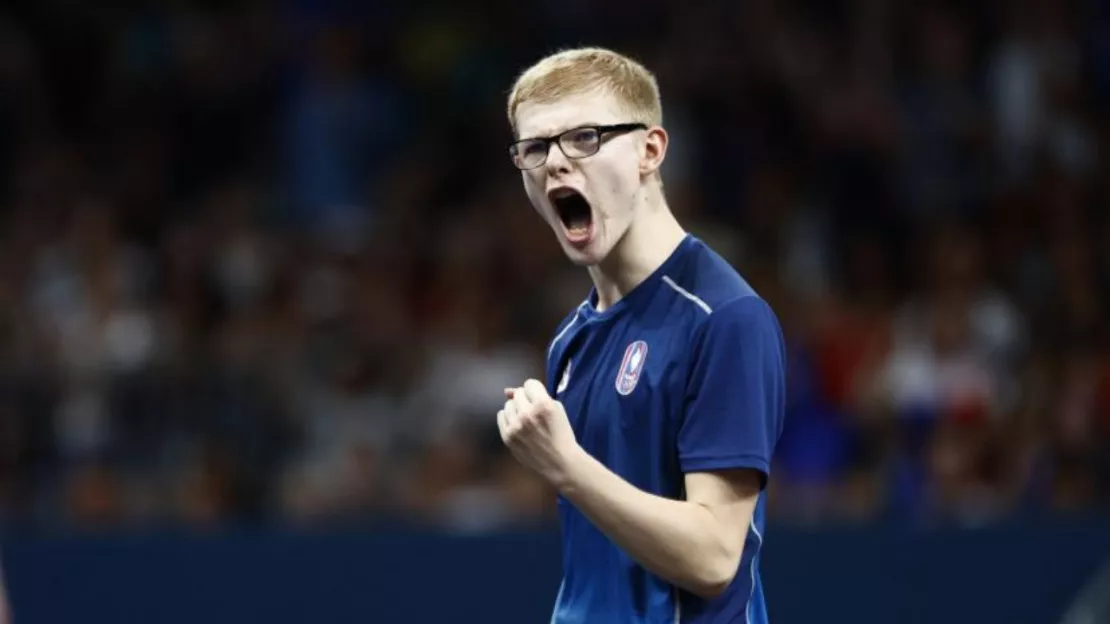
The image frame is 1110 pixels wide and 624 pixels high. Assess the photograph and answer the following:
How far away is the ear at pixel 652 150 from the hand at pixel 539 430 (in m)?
0.50

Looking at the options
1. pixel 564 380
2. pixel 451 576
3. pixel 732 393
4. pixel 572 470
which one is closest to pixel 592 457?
pixel 572 470

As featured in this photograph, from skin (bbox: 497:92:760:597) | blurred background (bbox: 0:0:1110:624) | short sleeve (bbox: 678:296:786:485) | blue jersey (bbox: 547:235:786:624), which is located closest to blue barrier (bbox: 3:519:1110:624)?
blurred background (bbox: 0:0:1110:624)

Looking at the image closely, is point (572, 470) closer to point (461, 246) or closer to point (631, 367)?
point (631, 367)

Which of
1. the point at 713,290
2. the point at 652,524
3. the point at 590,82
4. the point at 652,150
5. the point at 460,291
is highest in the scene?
the point at 590,82

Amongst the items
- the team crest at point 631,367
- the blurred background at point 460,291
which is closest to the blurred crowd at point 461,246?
the blurred background at point 460,291

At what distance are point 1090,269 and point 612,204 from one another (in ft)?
16.6

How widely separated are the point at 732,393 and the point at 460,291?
532 cm

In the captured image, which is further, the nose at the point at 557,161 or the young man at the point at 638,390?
the nose at the point at 557,161

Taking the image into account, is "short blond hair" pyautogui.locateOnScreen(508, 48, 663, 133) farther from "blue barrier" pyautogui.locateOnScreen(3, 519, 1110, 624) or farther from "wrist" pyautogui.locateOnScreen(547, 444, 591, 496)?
"blue barrier" pyautogui.locateOnScreen(3, 519, 1110, 624)

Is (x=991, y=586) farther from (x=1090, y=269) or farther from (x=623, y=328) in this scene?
(x=623, y=328)

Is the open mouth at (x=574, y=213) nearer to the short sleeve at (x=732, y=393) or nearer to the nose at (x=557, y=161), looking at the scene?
the nose at (x=557, y=161)

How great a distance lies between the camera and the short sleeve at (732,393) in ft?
9.74

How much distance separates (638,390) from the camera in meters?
3.10

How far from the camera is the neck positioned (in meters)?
3.22
